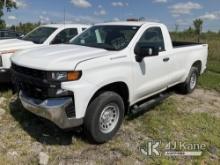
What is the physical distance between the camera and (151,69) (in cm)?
495

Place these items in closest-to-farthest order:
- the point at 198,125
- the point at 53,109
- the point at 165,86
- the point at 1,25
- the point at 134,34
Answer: the point at 53,109 < the point at 134,34 < the point at 198,125 < the point at 165,86 < the point at 1,25

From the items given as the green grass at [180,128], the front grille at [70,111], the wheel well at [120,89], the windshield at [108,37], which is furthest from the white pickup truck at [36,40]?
the green grass at [180,128]

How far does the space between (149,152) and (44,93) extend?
5.81 feet

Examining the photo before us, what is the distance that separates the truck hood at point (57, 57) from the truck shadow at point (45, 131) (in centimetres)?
99

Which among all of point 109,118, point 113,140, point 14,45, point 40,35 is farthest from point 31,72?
point 40,35

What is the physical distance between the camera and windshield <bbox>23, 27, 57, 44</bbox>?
7.55 metres

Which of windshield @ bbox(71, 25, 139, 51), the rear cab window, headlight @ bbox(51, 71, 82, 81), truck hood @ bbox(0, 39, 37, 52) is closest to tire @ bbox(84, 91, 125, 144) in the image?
headlight @ bbox(51, 71, 82, 81)

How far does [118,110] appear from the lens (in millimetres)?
4418

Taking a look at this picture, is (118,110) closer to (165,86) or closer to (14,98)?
(165,86)

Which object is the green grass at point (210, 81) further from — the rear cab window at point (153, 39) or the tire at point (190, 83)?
the rear cab window at point (153, 39)

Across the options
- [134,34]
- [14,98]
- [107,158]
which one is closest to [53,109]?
[107,158]

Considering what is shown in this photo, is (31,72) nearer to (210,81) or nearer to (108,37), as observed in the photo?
(108,37)

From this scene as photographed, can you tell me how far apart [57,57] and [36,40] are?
3988 mm

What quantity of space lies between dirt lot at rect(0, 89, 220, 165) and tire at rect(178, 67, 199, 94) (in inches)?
31.7
